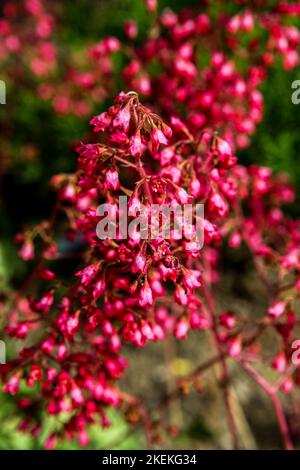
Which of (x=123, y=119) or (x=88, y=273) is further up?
(x=123, y=119)

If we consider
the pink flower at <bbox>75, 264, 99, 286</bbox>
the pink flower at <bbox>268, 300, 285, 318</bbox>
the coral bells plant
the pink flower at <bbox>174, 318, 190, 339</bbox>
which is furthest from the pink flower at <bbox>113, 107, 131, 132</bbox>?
the pink flower at <bbox>268, 300, 285, 318</bbox>

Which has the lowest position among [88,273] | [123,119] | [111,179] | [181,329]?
[181,329]

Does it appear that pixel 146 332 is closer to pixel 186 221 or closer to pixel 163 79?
pixel 186 221

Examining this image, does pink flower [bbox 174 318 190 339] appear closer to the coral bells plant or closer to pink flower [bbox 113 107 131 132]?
the coral bells plant

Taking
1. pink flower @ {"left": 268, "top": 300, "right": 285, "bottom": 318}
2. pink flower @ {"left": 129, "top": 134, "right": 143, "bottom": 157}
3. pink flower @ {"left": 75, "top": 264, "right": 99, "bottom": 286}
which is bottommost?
pink flower @ {"left": 268, "top": 300, "right": 285, "bottom": 318}

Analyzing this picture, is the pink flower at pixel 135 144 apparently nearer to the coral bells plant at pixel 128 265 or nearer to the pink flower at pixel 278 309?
the coral bells plant at pixel 128 265

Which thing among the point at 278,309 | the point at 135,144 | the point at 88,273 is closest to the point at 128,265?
the point at 88,273

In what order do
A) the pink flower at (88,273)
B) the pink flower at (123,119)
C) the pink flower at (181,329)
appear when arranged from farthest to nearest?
1. the pink flower at (181,329)
2. the pink flower at (88,273)
3. the pink flower at (123,119)

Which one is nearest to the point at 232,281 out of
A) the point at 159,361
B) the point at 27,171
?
the point at 159,361

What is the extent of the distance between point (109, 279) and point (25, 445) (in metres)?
1.06

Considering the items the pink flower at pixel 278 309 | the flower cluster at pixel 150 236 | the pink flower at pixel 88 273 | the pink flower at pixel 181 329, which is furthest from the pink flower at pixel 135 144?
the pink flower at pixel 278 309

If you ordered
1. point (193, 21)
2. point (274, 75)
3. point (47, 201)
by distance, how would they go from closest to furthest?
point (193, 21) < point (274, 75) < point (47, 201)

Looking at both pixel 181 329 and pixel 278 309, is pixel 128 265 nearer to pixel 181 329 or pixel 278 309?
pixel 181 329

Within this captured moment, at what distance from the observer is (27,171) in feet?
9.10
